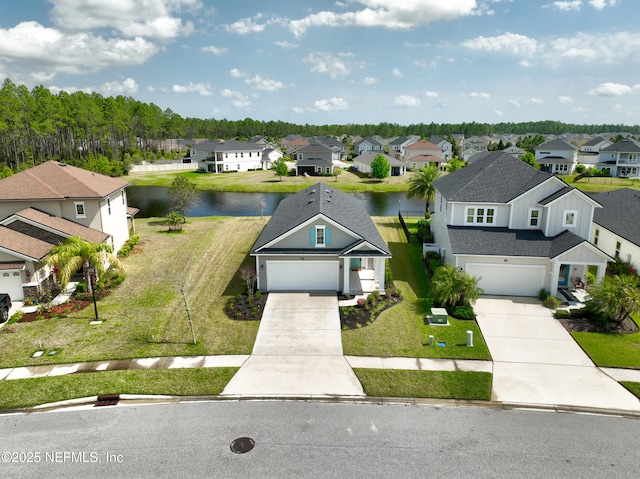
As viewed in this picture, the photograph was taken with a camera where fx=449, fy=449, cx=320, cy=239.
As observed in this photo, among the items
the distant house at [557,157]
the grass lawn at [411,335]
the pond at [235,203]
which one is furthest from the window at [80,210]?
the distant house at [557,157]

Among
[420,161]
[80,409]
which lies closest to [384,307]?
[80,409]

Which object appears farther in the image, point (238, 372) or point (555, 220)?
point (555, 220)

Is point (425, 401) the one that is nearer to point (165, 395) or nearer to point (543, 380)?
point (543, 380)

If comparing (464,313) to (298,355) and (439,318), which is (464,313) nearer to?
(439,318)

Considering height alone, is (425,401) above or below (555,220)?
below

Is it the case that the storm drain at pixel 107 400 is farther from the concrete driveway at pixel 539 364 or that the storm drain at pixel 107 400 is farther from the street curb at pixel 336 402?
the concrete driveway at pixel 539 364
